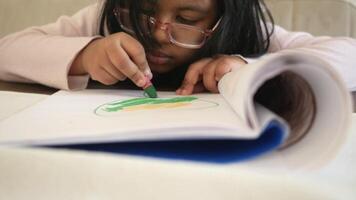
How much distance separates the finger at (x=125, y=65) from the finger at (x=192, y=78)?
0.06m

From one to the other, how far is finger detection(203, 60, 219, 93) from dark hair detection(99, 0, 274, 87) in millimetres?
159

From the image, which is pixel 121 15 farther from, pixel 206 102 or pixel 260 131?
pixel 260 131

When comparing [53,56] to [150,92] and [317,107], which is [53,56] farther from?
[317,107]

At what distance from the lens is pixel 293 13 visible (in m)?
1.36

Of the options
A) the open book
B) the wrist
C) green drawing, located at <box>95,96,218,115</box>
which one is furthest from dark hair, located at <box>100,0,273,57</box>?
the open book

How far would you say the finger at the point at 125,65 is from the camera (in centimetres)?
49

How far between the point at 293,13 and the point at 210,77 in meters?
0.93

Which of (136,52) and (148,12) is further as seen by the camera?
(148,12)

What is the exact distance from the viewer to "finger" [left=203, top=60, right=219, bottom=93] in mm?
530

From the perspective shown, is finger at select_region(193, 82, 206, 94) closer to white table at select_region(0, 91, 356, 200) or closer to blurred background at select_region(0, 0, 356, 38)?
white table at select_region(0, 91, 356, 200)

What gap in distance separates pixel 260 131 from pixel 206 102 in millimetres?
160

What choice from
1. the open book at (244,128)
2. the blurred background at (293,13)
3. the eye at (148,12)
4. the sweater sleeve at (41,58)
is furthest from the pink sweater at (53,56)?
the blurred background at (293,13)

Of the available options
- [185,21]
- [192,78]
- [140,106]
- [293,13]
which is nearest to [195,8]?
[185,21]

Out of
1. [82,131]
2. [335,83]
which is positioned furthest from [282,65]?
[82,131]
